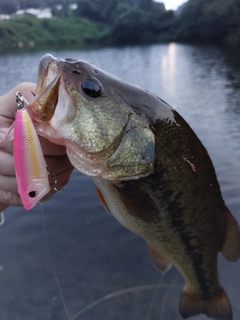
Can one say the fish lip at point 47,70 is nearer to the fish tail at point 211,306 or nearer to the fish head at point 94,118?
the fish head at point 94,118

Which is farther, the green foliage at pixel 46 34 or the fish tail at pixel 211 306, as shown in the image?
the green foliage at pixel 46 34

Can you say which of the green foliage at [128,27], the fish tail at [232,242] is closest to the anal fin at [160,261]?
the fish tail at [232,242]

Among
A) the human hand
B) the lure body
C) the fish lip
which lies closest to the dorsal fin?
the human hand

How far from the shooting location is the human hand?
1.67 m

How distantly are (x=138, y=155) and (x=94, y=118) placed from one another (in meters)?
0.28

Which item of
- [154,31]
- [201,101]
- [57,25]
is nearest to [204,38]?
[154,31]

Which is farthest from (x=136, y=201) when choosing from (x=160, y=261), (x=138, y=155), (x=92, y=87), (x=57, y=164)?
(x=160, y=261)

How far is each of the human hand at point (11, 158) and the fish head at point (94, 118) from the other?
214mm

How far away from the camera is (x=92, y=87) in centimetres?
152

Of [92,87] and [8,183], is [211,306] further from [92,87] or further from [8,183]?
[92,87]

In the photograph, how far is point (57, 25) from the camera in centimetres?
7181

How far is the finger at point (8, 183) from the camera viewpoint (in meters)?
1.73

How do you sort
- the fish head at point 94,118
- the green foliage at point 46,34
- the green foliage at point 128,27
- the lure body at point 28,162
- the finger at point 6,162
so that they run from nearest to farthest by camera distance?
1. the lure body at point 28,162
2. the fish head at point 94,118
3. the finger at point 6,162
4. the green foliage at point 128,27
5. the green foliage at point 46,34

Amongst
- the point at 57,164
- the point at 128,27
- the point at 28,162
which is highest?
the point at 28,162
